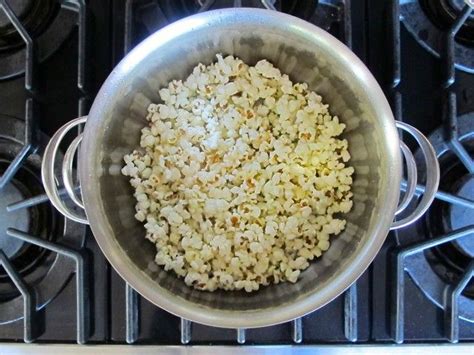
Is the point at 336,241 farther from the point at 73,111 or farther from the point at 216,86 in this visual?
the point at 73,111

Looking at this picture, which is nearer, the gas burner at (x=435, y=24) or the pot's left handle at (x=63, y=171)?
the pot's left handle at (x=63, y=171)

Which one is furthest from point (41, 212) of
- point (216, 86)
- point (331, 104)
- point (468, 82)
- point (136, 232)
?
point (468, 82)

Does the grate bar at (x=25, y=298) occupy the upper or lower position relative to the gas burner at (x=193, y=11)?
lower

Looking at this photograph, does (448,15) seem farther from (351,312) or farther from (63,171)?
(63,171)

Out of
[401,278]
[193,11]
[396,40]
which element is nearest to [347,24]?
[396,40]

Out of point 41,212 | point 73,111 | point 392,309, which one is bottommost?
point 392,309

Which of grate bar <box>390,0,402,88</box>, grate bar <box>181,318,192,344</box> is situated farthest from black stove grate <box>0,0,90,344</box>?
grate bar <box>390,0,402,88</box>

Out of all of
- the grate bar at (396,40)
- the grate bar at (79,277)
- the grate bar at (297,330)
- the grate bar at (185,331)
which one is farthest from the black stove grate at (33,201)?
the grate bar at (396,40)

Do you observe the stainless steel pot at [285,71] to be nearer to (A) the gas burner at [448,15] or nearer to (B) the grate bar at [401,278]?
(B) the grate bar at [401,278]
